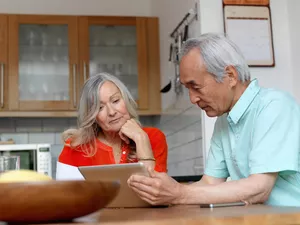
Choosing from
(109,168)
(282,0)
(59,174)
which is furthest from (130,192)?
(282,0)

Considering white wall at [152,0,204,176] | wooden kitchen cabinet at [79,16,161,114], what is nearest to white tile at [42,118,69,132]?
wooden kitchen cabinet at [79,16,161,114]

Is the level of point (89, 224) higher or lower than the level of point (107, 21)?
lower

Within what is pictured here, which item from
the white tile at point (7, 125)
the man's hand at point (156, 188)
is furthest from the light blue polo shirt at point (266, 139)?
the white tile at point (7, 125)

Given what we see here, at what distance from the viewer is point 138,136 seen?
6.86 ft

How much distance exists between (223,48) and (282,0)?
1.57 m

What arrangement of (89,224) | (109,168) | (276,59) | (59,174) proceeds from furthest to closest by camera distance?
(276,59) < (59,174) < (109,168) < (89,224)

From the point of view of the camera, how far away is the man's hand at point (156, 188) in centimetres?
119

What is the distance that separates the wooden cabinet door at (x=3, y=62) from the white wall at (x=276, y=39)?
1665 mm

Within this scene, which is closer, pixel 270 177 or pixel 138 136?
pixel 270 177

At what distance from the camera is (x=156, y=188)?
46.9 inches

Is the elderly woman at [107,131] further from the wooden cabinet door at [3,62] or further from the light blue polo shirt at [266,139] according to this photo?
the wooden cabinet door at [3,62]

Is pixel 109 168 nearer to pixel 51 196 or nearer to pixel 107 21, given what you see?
pixel 51 196

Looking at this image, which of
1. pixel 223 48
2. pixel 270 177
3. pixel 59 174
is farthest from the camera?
pixel 59 174

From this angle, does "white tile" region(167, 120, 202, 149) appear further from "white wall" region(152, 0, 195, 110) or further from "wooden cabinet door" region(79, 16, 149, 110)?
"wooden cabinet door" region(79, 16, 149, 110)
